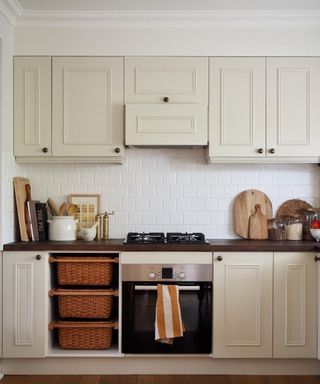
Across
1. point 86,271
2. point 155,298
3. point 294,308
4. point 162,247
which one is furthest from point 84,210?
point 294,308

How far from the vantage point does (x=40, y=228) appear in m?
2.98

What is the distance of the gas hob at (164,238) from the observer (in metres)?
2.80

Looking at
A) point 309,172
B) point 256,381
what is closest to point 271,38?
point 309,172

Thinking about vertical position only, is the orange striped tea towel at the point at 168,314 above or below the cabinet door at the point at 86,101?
below

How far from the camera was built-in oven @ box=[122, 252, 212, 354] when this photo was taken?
2.69 m

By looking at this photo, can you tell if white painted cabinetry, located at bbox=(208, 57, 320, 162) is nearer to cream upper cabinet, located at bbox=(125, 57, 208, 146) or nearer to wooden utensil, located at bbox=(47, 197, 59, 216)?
cream upper cabinet, located at bbox=(125, 57, 208, 146)

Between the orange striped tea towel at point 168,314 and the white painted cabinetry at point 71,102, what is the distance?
3.63 feet

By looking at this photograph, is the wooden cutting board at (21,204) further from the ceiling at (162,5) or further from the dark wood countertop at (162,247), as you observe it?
the ceiling at (162,5)

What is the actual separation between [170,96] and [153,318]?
1.64 metres

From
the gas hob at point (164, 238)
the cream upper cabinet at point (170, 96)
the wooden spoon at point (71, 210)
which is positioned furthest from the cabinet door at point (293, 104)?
the wooden spoon at point (71, 210)

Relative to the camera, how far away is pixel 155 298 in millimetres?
2699

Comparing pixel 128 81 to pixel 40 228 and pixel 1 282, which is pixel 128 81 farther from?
pixel 1 282

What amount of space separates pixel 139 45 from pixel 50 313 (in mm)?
2104

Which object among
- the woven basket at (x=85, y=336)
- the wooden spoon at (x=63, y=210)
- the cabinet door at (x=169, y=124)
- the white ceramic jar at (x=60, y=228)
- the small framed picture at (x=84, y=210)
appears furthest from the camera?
the small framed picture at (x=84, y=210)
